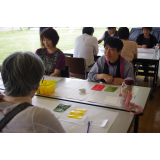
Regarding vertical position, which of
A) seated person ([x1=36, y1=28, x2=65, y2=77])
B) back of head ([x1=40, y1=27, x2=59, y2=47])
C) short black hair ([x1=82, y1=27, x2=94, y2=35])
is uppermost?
short black hair ([x1=82, y1=27, x2=94, y2=35])

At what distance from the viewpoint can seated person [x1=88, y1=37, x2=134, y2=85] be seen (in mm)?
1868

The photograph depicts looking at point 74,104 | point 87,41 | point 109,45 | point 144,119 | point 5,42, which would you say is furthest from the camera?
point 5,42

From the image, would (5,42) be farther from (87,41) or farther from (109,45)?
(109,45)

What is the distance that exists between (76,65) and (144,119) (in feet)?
4.53

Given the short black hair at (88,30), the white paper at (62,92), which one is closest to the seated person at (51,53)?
the white paper at (62,92)

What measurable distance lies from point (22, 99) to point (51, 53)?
164cm

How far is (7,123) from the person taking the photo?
2.52ft

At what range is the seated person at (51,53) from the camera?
237 centimetres

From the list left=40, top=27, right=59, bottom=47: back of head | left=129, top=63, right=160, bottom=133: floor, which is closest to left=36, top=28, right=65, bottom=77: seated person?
left=40, top=27, right=59, bottom=47: back of head

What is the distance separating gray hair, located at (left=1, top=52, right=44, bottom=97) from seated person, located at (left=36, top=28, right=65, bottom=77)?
150 cm

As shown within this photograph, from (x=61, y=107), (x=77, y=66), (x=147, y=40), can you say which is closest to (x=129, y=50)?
(x=77, y=66)

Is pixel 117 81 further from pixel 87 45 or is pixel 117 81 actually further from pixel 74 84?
pixel 87 45

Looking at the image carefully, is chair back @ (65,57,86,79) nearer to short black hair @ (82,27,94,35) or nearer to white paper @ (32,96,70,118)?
short black hair @ (82,27,94,35)
